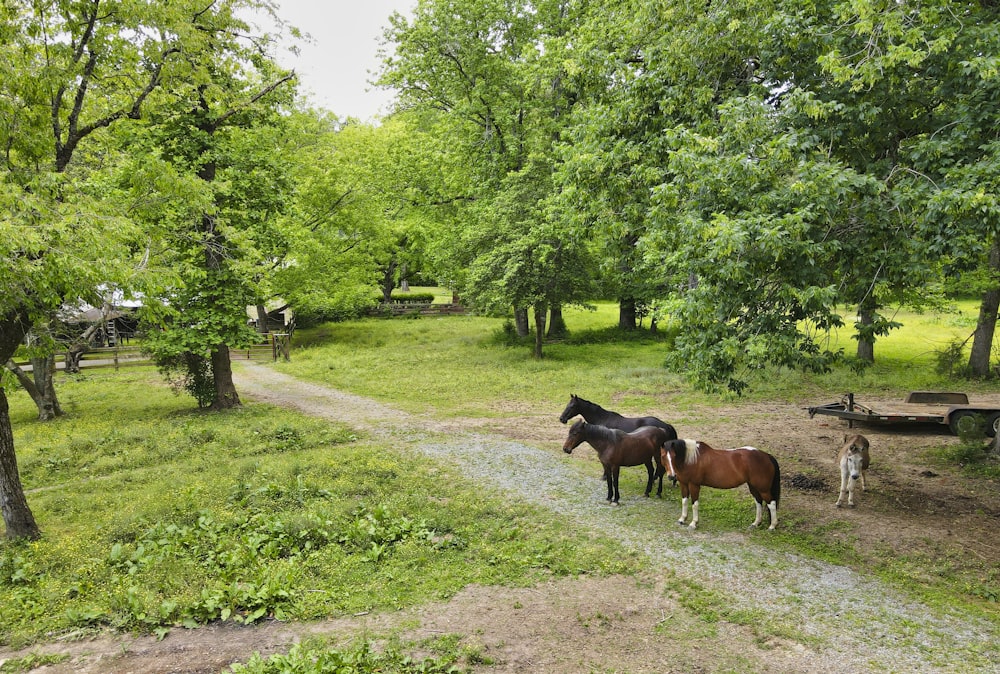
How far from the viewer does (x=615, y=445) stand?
9.49 metres

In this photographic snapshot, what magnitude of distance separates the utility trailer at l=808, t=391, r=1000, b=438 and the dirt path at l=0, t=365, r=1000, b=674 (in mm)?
3812

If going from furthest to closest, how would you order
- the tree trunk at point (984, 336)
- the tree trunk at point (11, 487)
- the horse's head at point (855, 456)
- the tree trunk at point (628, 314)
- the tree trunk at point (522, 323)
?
the tree trunk at point (628, 314) → the tree trunk at point (522, 323) → the tree trunk at point (984, 336) → the horse's head at point (855, 456) → the tree trunk at point (11, 487)

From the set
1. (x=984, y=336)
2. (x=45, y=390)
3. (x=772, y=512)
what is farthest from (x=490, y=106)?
(x=772, y=512)

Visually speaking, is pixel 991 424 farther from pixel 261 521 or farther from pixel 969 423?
pixel 261 521

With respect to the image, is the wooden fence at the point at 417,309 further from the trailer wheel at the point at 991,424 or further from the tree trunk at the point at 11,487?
the trailer wheel at the point at 991,424

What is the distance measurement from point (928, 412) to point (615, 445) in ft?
30.6

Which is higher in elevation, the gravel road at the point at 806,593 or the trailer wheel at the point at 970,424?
the trailer wheel at the point at 970,424

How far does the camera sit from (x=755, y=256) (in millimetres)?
7500

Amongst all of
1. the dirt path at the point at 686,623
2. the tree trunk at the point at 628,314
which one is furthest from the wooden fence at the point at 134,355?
the dirt path at the point at 686,623

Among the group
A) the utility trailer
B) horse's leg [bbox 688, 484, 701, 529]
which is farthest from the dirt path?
the utility trailer

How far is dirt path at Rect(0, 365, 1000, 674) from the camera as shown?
5352mm

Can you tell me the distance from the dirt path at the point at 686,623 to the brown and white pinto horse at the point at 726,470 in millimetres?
638

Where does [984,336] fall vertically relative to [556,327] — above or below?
below

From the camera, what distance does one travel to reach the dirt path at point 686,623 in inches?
211
